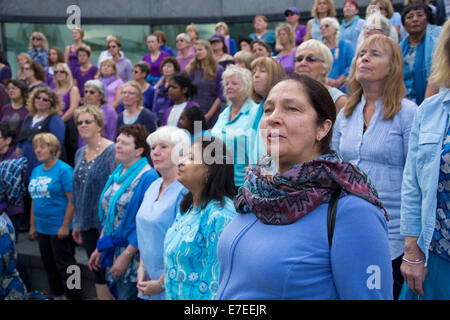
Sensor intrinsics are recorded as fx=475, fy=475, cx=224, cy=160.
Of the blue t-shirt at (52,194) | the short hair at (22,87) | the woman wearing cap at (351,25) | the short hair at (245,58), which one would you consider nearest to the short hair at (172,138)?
the blue t-shirt at (52,194)

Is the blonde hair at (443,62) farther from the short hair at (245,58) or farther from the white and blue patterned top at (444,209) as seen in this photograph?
the short hair at (245,58)

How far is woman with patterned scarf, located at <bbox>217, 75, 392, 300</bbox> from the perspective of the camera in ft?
4.56

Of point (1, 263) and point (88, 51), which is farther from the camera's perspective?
point (88, 51)

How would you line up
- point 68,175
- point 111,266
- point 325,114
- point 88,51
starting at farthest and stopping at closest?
1. point 88,51
2. point 68,175
3. point 111,266
4. point 325,114

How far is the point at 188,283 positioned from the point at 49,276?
346cm

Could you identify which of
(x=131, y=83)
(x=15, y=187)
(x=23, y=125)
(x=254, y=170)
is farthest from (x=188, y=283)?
(x=23, y=125)

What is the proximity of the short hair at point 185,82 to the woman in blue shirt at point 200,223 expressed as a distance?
286cm

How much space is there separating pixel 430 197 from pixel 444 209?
3.0 inches

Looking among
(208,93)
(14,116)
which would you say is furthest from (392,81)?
(14,116)

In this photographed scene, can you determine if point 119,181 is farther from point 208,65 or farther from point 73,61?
point 73,61

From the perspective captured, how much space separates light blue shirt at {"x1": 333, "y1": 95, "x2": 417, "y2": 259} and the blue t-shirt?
11.4 feet

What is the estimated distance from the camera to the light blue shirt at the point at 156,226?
10.3 feet

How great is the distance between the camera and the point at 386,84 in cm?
273

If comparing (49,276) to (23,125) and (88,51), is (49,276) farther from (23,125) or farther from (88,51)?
(88,51)
